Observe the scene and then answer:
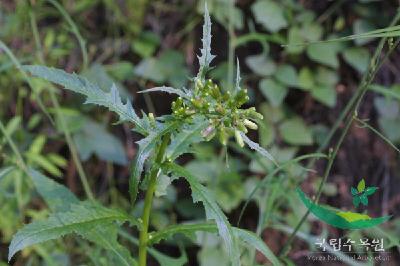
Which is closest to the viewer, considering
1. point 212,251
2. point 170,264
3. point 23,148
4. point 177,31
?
point 170,264

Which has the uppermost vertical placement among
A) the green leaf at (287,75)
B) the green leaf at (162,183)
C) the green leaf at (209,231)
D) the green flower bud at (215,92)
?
the green flower bud at (215,92)

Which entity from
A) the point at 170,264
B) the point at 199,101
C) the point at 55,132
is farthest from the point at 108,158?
the point at 199,101

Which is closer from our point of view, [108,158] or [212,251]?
[212,251]

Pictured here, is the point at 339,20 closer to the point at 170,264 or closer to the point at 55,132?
the point at 55,132

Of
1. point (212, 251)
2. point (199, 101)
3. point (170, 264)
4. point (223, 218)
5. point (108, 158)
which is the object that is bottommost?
point (212, 251)

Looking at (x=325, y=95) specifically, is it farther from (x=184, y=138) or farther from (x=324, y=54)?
(x=184, y=138)

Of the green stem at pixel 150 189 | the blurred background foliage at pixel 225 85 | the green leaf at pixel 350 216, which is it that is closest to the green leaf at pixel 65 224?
the green stem at pixel 150 189

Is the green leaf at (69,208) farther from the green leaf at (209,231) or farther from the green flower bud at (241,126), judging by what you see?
the green flower bud at (241,126)
